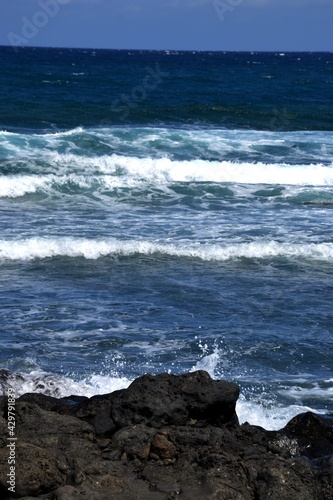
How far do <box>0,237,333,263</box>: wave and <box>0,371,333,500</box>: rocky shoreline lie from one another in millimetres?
6886

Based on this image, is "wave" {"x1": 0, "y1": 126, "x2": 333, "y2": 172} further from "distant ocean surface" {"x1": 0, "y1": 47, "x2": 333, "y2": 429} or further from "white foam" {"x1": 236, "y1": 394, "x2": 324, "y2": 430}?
"white foam" {"x1": 236, "y1": 394, "x2": 324, "y2": 430}

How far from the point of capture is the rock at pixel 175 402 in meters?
7.30

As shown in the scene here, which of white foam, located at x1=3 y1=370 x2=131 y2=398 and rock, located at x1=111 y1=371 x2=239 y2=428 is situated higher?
rock, located at x1=111 y1=371 x2=239 y2=428

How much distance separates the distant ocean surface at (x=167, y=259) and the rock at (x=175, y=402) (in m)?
1.04

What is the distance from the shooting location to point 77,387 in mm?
8906

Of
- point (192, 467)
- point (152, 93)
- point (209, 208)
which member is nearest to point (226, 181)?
point (209, 208)

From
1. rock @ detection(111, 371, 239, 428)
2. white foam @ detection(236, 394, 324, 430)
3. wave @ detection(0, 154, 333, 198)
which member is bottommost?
white foam @ detection(236, 394, 324, 430)

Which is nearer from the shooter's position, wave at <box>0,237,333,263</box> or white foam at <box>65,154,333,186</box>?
wave at <box>0,237,333,263</box>

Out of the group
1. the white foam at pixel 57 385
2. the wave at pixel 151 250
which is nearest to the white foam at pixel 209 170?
the wave at pixel 151 250

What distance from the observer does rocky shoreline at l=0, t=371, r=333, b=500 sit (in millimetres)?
6156

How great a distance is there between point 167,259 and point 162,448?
803cm

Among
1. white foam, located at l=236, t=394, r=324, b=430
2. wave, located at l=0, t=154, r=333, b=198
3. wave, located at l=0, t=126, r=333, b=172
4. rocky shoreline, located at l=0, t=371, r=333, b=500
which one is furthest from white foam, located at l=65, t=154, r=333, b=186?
rocky shoreline, located at l=0, t=371, r=333, b=500

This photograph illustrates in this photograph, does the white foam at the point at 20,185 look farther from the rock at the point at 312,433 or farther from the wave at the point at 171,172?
the rock at the point at 312,433

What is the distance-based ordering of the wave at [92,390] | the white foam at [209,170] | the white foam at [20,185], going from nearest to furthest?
1. the wave at [92,390]
2. the white foam at [20,185]
3. the white foam at [209,170]
